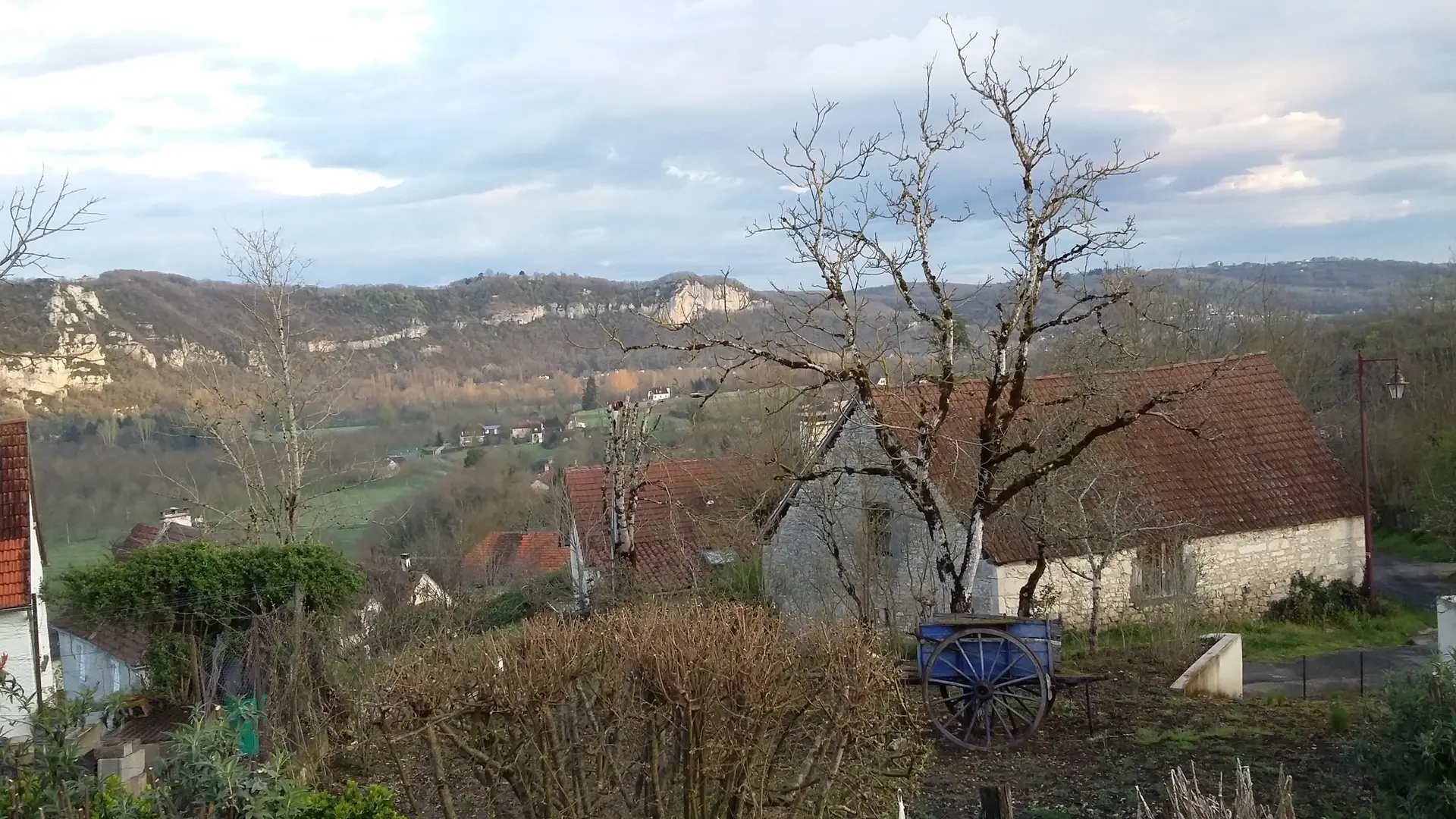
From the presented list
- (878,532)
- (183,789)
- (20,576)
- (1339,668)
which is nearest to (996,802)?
(183,789)

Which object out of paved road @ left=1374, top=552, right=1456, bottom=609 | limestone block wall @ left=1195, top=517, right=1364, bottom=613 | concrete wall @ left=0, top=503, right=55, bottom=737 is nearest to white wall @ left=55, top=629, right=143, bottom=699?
concrete wall @ left=0, top=503, right=55, bottom=737

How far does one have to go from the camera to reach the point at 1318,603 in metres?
17.6

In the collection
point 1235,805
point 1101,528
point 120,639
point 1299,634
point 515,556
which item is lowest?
point 515,556

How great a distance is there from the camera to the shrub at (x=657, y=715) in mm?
5305

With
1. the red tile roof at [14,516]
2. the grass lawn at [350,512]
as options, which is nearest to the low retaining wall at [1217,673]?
the grass lawn at [350,512]

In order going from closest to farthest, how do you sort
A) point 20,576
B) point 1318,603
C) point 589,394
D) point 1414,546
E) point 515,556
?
point 20,576 < point 1318,603 < point 1414,546 < point 515,556 < point 589,394

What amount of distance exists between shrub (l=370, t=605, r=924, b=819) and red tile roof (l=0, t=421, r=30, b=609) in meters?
12.9

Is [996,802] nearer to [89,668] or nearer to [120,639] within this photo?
[120,639]

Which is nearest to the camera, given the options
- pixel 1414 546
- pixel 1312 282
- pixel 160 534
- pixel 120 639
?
pixel 120 639

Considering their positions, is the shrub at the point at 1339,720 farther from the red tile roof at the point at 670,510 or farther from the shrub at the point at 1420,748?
the red tile roof at the point at 670,510

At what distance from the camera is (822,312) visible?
11.5 meters

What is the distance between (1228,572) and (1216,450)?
246 centimetres

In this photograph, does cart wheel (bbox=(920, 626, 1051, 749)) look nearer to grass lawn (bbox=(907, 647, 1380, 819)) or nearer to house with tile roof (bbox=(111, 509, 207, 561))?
grass lawn (bbox=(907, 647, 1380, 819))

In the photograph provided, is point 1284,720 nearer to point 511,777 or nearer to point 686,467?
point 511,777
